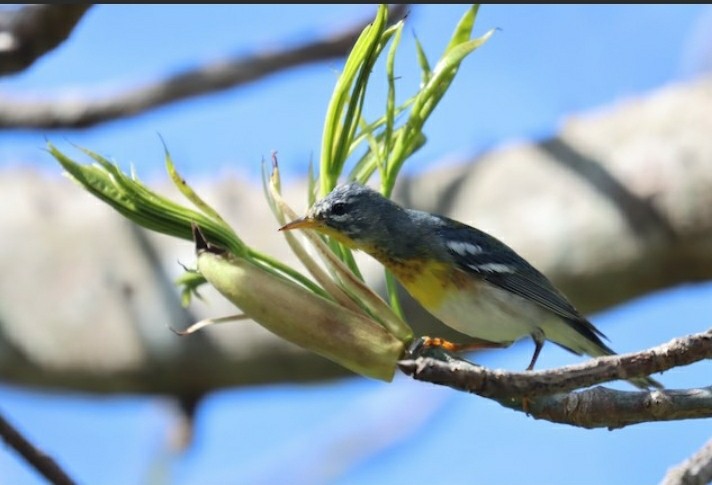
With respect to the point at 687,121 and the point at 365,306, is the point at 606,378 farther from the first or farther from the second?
the point at 687,121

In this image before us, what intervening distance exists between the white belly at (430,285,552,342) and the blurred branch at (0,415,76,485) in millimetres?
839

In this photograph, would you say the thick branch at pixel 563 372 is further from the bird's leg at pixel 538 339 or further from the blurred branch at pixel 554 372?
the bird's leg at pixel 538 339

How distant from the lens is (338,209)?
1811 mm

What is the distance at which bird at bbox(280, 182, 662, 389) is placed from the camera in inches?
80.7

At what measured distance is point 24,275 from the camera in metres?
4.77

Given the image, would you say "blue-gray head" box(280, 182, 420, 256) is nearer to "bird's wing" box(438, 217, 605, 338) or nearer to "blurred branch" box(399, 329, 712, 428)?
"bird's wing" box(438, 217, 605, 338)

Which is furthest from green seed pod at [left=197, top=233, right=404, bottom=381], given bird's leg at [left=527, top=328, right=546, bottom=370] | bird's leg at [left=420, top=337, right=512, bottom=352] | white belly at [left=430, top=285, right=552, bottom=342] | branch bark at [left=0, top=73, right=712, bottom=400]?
branch bark at [left=0, top=73, right=712, bottom=400]

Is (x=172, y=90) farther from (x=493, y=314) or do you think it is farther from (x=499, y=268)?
(x=493, y=314)

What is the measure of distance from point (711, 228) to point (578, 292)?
0.56m

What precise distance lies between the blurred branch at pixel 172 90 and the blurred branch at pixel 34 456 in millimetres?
2133

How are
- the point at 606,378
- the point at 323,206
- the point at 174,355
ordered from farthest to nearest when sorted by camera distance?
the point at 174,355 < the point at 323,206 < the point at 606,378

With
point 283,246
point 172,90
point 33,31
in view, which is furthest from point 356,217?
point 283,246

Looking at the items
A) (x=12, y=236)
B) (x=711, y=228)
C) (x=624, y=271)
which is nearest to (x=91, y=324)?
(x=12, y=236)

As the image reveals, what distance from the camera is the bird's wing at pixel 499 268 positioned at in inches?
87.7
